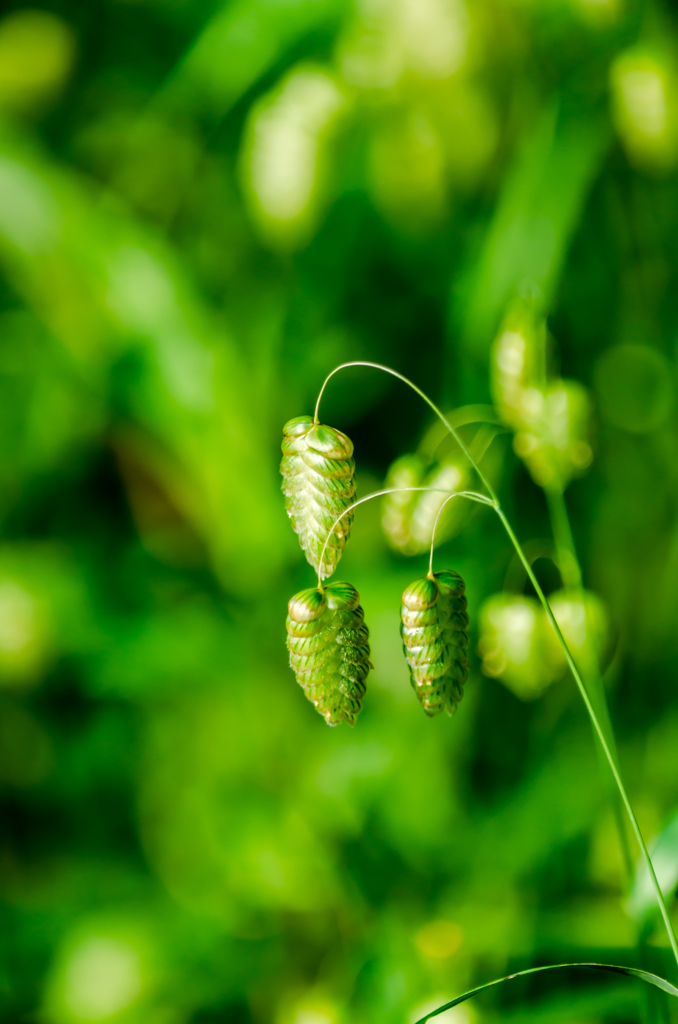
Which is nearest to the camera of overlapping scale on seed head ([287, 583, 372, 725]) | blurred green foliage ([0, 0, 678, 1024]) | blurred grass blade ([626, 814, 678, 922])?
overlapping scale on seed head ([287, 583, 372, 725])

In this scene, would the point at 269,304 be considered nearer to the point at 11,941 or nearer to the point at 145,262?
the point at 145,262

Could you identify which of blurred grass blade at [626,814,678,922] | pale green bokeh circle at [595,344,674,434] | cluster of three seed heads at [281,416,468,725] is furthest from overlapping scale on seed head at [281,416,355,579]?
pale green bokeh circle at [595,344,674,434]

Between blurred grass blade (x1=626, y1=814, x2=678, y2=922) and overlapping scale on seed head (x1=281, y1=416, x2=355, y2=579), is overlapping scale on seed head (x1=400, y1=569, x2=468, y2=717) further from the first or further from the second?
blurred grass blade (x1=626, y1=814, x2=678, y2=922)

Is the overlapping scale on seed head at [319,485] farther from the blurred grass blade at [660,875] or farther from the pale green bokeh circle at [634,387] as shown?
the pale green bokeh circle at [634,387]

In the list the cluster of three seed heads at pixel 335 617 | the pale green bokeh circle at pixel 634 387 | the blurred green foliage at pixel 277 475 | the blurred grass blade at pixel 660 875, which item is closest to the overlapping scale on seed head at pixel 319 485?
the cluster of three seed heads at pixel 335 617

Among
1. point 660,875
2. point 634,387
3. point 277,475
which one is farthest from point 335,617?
point 634,387

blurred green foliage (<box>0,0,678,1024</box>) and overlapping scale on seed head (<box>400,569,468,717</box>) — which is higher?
blurred green foliage (<box>0,0,678,1024</box>)

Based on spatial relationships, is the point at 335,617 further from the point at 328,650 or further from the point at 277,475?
the point at 277,475
